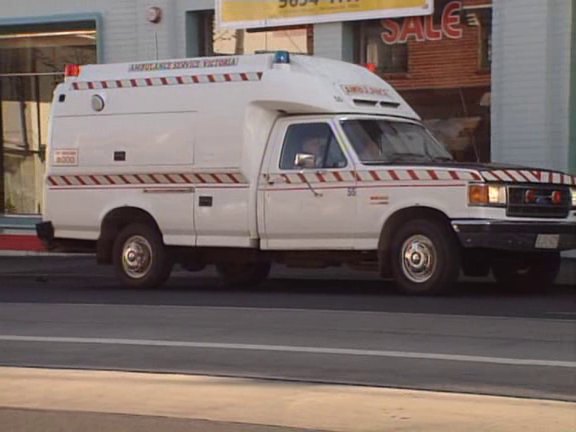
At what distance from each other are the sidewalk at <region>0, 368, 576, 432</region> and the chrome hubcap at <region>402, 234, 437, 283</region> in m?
4.74

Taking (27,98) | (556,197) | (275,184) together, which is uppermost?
(27,98)

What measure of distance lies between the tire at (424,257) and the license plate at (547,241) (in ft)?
2.95

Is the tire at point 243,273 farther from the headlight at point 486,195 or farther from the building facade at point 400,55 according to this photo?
the headlight at point 486,195

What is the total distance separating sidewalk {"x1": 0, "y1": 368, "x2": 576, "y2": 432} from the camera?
727 centimetres

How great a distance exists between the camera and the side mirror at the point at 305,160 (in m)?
13.8

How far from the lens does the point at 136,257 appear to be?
50.2ft

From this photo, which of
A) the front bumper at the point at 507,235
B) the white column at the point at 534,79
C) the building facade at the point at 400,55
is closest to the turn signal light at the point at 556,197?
the front bumper at the point at 507,235

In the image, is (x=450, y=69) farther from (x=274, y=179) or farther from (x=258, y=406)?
(x=258, y=406)

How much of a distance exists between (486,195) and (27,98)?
43.6 feet

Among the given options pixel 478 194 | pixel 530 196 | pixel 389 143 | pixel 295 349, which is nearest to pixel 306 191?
pixel 389 143

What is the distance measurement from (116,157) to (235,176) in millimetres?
1911

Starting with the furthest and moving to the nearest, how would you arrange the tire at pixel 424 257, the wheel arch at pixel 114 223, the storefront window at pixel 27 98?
the storefront window at pixel 27 98 → the wheel arch at pixel 114 223 → the tire at pixel 424 257

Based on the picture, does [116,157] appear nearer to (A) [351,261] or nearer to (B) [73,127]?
(B) [73,127]

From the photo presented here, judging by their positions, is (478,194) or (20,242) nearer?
(478,194)
